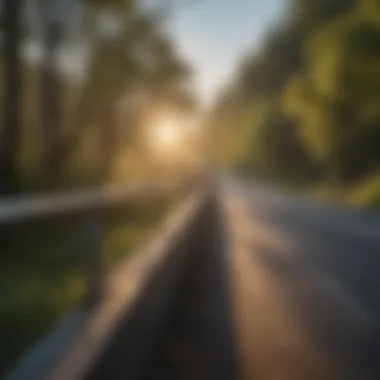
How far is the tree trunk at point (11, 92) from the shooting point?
19.6 metres

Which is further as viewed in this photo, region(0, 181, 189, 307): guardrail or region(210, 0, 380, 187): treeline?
region(210, 0, 380, 187): treeline

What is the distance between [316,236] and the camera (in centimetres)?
2267

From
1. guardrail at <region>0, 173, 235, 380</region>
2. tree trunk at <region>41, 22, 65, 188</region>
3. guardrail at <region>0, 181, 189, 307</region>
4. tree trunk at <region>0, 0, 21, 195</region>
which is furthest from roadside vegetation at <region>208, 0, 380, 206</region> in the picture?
guardrail at <region>0, 181, 189, 307</region>

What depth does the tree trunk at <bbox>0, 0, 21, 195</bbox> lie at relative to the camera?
19.6 metres

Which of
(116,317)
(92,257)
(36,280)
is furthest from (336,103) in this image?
(116,317)

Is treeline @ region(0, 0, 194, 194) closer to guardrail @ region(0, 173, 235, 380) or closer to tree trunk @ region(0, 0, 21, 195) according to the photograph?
tree trunk @ region(0, 0, 21, 195)

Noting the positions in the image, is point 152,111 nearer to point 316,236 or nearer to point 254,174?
point 316,236

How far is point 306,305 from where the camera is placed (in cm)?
1066

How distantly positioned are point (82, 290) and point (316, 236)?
1630cm

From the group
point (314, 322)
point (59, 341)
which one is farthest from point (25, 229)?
point (314, 322)

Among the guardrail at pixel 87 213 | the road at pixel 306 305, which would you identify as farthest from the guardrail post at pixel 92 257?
the road at pixel 306 305

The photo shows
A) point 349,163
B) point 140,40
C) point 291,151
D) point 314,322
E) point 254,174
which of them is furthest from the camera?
point 254,174

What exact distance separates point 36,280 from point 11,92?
1338 centimetres

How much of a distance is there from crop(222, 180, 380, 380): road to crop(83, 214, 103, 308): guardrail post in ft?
3.82
